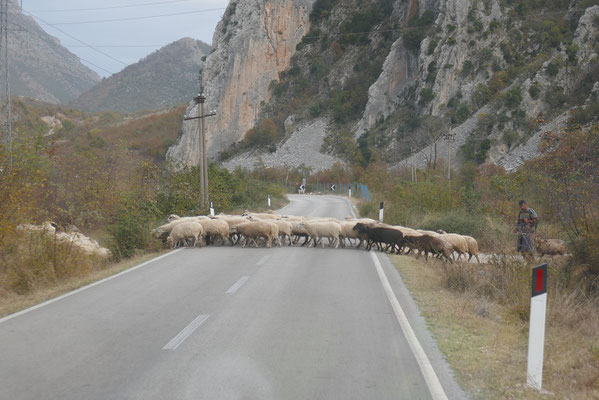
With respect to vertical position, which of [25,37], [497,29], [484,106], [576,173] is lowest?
[576,173]

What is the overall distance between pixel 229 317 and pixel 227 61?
99.7m

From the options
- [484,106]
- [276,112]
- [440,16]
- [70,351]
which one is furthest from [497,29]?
[70,351]

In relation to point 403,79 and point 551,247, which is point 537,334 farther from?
point 403,79

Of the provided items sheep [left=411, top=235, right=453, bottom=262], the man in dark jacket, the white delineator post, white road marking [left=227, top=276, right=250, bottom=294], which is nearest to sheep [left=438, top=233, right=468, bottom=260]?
sheep [left=411, top=235, right=453, bottom=262]

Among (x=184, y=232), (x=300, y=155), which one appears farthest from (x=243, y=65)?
(x=184, y=232)

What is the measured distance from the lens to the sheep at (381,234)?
57.3 feet

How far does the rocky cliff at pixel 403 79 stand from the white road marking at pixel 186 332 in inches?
1160

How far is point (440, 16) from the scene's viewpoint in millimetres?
79500

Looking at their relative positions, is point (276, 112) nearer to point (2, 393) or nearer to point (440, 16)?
point (440, 16)

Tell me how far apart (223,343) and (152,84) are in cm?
15814

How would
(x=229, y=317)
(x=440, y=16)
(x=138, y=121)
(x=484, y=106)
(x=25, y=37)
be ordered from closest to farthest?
(x=229, y=317) → (x=484, y=106) → (x=440, y=16) → (x=138, y=121) → (x=25, y=37)

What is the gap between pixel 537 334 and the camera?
5.89 meters

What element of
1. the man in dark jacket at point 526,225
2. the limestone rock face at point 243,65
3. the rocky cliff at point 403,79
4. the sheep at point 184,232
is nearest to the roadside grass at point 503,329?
the man in dark jacket at point 526,225

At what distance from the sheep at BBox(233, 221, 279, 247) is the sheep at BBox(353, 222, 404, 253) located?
261cm
